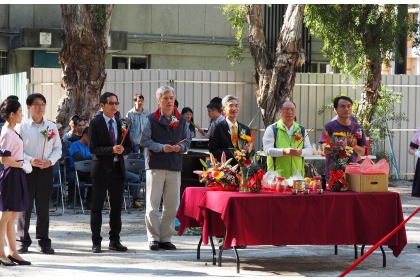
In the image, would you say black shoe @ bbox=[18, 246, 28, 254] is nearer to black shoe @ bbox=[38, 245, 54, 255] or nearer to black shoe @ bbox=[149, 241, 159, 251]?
black shoe @ bbox=[38, 245, 54, 255]

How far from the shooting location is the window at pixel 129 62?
2652cm

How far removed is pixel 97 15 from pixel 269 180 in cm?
795

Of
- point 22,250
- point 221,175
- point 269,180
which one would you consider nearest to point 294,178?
point 269,180

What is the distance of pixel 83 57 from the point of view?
1658 cm

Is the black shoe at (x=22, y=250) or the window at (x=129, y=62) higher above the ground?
the window at (x=129, y=62)

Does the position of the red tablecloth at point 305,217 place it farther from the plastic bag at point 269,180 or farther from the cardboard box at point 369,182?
the plastic bag at point 269,180

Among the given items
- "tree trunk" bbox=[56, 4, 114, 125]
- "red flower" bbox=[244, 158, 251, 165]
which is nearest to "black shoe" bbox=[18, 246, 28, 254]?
"red flower" bbox=[244, 158, 251, 165]

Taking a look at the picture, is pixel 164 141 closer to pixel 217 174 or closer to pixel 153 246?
pixel 217 174

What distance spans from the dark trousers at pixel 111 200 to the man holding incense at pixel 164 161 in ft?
1.23

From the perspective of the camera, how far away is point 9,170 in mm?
9562

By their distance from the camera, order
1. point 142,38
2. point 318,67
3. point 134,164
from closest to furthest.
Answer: point 134,164, point 142,38, point 318,67

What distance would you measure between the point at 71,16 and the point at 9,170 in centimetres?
743

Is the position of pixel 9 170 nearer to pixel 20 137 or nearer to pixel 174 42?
pixel 20 137

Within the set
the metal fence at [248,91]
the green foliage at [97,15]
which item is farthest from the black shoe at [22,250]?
the metal fence at [248,91]
